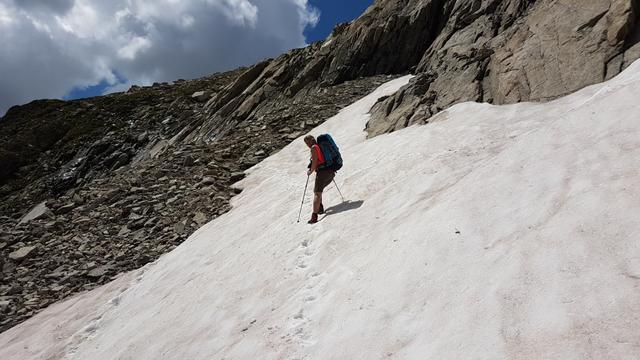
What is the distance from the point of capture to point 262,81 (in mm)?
40875

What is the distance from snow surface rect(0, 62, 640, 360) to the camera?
505cm

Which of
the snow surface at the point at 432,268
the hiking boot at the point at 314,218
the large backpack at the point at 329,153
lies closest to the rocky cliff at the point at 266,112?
the snow surface at the point at 432,268

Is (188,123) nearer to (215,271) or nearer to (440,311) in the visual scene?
(215,271)

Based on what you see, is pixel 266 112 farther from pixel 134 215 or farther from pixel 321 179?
pixel 321 179

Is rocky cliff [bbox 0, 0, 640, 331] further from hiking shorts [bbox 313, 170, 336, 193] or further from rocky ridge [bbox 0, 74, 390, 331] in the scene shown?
hiking shorts [bbox 313, 170, 336, 193]

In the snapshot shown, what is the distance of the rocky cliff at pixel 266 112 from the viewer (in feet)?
49.0

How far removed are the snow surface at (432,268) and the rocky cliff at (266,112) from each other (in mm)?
1931

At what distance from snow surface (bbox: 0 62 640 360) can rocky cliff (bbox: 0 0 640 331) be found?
6.34 ft

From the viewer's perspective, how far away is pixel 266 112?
35.9 meters

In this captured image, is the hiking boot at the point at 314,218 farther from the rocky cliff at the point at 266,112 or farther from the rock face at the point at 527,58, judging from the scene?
the rocky cliff at the point at 266,112

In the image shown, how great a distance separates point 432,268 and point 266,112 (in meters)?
30.5

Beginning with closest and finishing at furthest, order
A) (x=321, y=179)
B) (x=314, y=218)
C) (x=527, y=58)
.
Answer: (x=314, y=218)
(x=321, y=179)
(x=527, y=58)

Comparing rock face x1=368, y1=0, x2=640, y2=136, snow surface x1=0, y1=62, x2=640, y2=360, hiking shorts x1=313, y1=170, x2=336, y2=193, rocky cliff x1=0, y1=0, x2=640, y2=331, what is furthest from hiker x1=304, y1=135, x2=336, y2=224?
rocky cliff x1=0, y1=0, x2=640, y2=331

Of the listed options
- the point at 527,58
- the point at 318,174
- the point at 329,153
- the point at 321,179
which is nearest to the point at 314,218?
the point at 321,179
